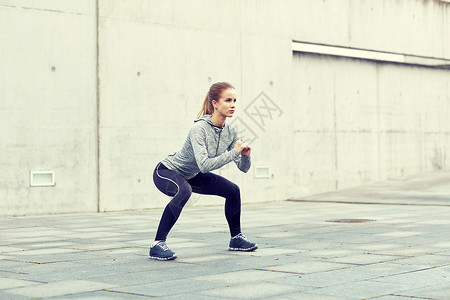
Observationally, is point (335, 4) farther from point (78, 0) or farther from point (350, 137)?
point (78, 0)

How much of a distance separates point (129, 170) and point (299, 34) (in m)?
5.20

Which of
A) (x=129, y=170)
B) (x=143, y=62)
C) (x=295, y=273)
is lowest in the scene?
(x=295, y=273)

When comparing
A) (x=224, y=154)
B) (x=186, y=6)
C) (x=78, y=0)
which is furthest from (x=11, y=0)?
(x=224, y=154)

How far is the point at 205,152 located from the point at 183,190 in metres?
0.42

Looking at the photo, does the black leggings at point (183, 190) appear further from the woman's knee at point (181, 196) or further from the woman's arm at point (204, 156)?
the woman's arm at point (204, 156)

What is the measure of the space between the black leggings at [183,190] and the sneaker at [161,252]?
8 cm

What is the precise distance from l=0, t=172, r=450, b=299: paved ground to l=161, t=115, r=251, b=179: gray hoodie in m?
0.82

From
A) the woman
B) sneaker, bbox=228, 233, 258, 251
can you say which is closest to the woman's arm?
the woman

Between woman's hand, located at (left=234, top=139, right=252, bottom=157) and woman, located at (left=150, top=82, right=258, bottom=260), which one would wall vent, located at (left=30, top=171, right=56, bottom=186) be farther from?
woman's hand, located at (left=234, top=139, right=252, bottom=157)

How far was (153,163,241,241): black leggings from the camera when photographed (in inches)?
271

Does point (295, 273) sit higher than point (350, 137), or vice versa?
point (350, 137)

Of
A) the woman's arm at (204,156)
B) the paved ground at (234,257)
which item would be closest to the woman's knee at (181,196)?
the woman's arm at (204,156)

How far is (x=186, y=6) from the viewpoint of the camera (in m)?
14.6

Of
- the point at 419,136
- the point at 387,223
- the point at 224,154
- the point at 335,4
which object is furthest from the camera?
the point at 419,136
